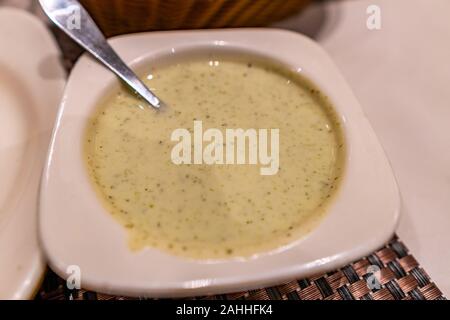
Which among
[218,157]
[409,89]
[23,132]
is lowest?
[23,132]

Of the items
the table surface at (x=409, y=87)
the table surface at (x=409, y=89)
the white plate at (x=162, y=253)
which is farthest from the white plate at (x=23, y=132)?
the table surface at (x=409, y=89)

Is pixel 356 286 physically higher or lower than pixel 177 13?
lower

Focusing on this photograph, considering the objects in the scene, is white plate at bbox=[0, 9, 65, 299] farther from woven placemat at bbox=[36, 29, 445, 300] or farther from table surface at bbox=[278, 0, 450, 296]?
table surface at bbox=[278, 0, 450, 296]

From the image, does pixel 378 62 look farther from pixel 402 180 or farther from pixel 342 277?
pixel 342 277

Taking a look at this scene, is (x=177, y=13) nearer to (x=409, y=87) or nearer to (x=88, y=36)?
(x=88, y=36)

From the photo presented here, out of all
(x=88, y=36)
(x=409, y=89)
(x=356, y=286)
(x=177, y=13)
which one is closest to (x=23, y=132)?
(x=88, y=36)

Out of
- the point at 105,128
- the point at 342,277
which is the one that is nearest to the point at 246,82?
the point at 105,128

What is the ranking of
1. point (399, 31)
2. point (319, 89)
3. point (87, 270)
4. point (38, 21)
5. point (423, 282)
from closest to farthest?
point (87, 270) → point (423, 282) → point (319, 89) → point (38, 21) → point (399, 31)

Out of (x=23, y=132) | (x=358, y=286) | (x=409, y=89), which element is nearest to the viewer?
(x=358, y=286)

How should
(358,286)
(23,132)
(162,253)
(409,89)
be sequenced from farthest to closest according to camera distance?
(409,89), (23,132), (358,286), (162,253)
